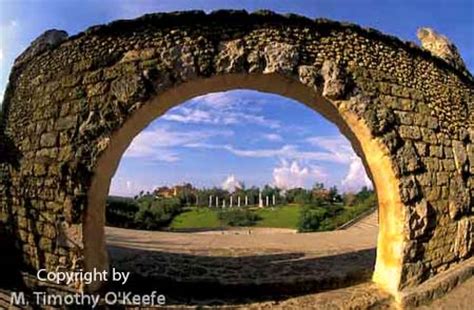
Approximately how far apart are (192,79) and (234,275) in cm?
297

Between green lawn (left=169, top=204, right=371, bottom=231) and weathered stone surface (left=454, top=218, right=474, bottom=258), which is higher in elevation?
weathered stone surface (left=454, top=218, right=474, bottom=258)

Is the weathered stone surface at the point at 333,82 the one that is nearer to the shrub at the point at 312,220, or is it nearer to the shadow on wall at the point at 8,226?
the shadow on wall at the point at 8,226

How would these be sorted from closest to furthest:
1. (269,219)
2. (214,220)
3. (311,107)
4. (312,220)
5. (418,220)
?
(418,220) < (311,107) < (312,220) < (214,220) < (269,219)

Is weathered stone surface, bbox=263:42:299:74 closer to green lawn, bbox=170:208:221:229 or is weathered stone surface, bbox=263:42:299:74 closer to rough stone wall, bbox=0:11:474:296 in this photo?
rough stone wall, bbox=0:11:474:296

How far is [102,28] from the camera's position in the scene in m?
5.05

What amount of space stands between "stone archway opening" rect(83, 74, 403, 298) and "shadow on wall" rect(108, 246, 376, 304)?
2.19ft

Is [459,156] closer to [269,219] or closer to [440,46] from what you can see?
[440,46]

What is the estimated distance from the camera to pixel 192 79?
4922 mm

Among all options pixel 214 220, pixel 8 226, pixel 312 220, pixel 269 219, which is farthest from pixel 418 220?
pixel 269 219

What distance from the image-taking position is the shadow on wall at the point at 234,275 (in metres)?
5.33

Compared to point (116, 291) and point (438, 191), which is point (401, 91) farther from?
point (116, 291)

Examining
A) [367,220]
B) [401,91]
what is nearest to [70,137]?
[401,91]

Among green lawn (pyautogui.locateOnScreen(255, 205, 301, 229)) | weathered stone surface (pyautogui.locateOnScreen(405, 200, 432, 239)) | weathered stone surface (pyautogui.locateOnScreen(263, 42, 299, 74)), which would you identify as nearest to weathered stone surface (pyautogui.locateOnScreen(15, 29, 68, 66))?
weathered stone surface (pyautogui.locateOnScreen(263, 42, 299, 74))

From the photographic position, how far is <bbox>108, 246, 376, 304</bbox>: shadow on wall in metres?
5.33
